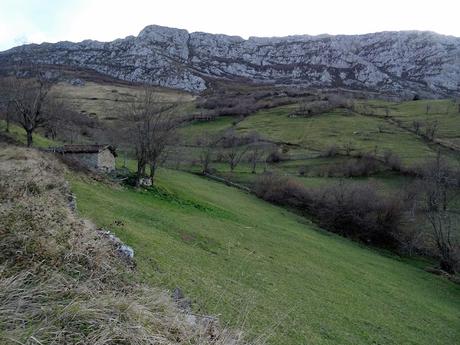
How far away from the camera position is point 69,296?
631cm

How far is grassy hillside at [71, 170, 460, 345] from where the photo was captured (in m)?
14.7

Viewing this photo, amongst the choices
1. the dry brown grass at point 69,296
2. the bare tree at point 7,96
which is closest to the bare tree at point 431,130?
the bare tree at point 7,96

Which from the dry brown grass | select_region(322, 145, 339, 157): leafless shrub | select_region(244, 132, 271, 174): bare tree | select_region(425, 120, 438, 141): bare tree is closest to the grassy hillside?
the dry brown grass

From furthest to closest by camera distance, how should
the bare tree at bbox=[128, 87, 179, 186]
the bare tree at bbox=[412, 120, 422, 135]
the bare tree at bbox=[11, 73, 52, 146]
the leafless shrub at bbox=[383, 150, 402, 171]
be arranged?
the bare tree at bbox=[412, 120, 422, 135] → the leafless shrub at bbox=[383, 150, 402, 171] → the bare tree at bbox=[11, 73, 52, 146] → the bare tree at bbox=[128, 87, 179, 186]

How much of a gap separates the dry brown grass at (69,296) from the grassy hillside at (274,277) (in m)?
1.76

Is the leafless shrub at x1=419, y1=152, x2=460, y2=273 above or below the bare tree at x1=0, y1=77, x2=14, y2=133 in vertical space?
below

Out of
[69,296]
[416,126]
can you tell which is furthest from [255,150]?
[69,296]

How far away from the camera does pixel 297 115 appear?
14775 centimetres

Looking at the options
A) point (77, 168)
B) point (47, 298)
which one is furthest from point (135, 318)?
point (77, 168)

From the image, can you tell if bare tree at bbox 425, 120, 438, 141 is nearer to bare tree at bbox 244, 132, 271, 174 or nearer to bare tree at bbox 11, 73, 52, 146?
bare tree at bbox 244, 132, 271, 174

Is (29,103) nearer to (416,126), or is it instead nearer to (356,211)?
(356,211)

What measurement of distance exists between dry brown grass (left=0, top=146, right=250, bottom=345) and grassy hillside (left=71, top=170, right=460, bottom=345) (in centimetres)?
176

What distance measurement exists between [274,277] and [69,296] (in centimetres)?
1723

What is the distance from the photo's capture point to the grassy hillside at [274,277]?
14.7 meters
